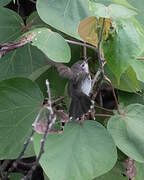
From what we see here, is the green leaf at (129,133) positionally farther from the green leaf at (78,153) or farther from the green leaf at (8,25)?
the green leaf at (8,25)

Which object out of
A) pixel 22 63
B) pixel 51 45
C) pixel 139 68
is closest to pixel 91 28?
pixel 51 45

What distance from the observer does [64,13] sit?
2.74 ft

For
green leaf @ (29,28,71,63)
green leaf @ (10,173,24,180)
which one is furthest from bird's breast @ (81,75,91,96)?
green leaf @ (10,173,24,180)

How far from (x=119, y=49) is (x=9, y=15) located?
0.44m

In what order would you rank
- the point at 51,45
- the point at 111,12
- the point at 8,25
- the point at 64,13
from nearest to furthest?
1. the point at 111,12
2. the point at 51,45
3. the point at 64,13
4. the point at 8,25

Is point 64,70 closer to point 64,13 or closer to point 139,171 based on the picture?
point 64,13

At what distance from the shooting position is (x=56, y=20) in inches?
31.9

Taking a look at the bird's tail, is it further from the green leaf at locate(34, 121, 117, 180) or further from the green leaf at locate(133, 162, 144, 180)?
the green leaf at locate(133, 162, 144, 180)

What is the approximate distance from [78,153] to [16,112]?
7.9 inches

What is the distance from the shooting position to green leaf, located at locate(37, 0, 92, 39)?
80cm

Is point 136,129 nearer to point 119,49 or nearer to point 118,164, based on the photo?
point 118,164

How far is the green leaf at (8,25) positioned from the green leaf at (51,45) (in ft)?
0.83

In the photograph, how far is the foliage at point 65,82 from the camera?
2.17ft

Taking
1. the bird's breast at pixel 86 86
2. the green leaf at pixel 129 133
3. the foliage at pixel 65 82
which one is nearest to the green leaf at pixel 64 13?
the foliage at pixel 65 82
